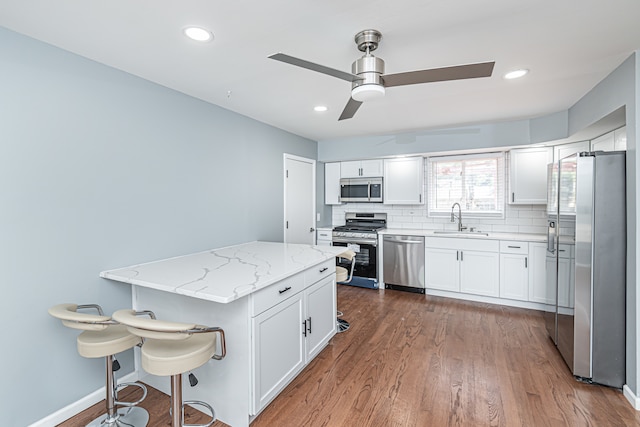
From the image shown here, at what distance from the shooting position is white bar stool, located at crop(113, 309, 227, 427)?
4.81ft

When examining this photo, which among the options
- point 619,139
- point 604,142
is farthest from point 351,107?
point 604,142

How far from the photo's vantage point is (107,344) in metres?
1.72

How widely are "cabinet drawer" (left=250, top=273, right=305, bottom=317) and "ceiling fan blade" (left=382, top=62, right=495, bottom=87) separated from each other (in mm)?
1482

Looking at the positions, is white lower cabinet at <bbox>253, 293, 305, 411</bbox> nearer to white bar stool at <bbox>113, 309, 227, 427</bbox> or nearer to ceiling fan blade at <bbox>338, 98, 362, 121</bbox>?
white bar stool at <bbox>113, 309, 227, 427</bbox>

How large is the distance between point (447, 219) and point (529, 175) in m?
1.23

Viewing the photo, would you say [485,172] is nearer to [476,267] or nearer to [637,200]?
[476,267]

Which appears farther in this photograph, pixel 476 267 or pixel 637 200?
pixel 476 267

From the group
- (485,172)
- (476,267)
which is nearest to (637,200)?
(476,267)

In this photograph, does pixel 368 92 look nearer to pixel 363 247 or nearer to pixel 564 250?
pixel 564 250

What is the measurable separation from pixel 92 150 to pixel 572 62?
138 inches

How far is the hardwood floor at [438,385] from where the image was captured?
1.91m

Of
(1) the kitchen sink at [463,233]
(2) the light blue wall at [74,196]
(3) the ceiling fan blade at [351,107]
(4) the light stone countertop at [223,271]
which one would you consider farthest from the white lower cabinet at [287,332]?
(1) the kitchen sink at [463,233]

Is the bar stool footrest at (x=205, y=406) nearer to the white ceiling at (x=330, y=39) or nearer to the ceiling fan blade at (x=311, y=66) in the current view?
the ceiling fan blade at (x=311, y=66)

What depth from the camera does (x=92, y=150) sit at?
2094mm
